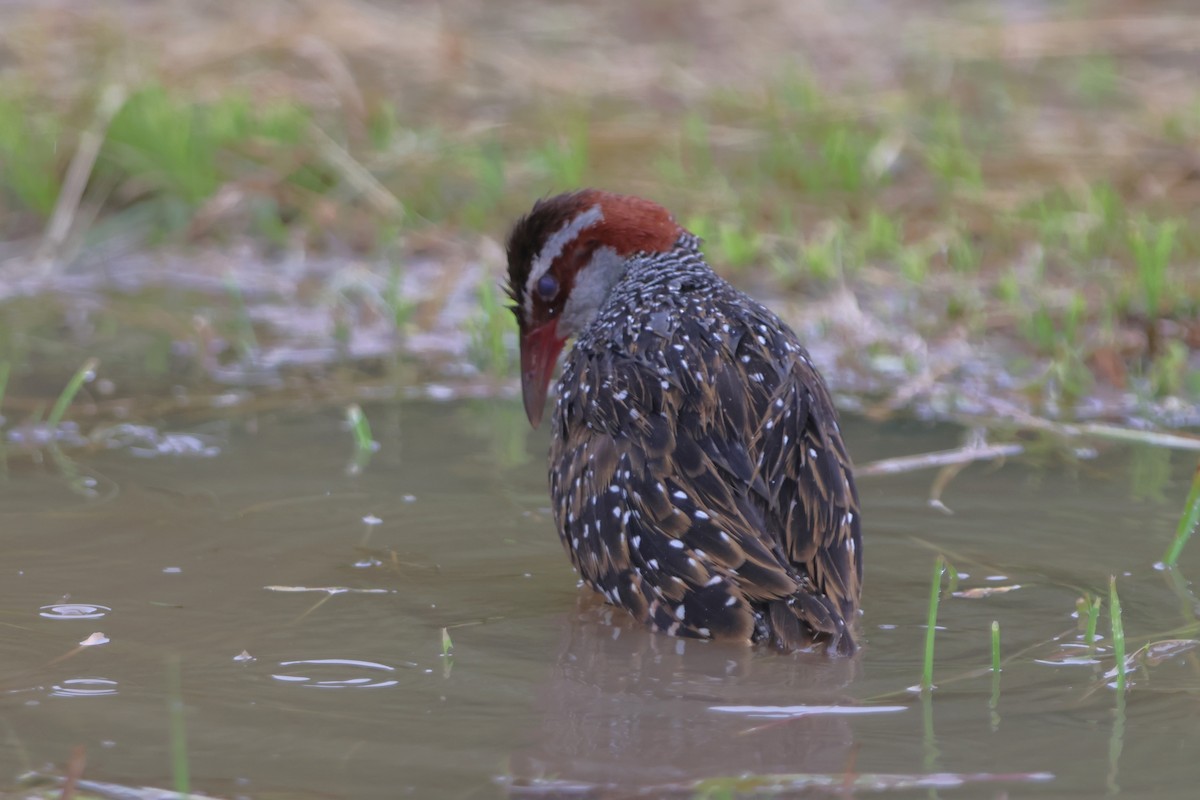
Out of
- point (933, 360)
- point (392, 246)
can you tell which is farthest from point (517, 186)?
point (933, 360)

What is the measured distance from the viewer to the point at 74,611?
3.35 m

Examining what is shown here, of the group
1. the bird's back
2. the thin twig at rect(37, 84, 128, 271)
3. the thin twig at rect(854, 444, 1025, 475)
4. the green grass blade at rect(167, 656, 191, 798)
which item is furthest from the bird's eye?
the thin twig at rect(37, 84, 128, 271)

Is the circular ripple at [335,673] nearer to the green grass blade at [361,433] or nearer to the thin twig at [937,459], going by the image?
the green grass blade at [361,433]

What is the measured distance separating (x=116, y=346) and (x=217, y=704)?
323 centimetres

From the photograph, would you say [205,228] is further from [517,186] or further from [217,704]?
[217,704]

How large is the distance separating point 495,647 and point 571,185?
160 inches

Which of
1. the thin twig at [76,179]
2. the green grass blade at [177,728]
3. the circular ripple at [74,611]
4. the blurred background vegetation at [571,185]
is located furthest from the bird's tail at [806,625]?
the thin twig at [76,179]

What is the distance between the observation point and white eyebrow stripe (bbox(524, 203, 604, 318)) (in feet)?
13.4

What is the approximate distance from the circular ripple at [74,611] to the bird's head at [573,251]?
48.9 inches

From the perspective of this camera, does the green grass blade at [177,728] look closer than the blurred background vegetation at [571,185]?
Yes

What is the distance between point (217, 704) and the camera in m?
2.86

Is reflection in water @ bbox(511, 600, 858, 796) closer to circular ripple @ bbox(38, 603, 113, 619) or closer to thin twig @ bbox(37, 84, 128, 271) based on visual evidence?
circular ripple @ bbox(38, 603, 113, 619)

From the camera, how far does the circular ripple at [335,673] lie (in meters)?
2.98

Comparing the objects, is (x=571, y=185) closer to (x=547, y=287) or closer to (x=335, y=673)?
(x=547, y=287)
